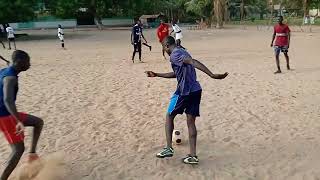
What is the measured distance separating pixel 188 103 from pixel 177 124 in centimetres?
218

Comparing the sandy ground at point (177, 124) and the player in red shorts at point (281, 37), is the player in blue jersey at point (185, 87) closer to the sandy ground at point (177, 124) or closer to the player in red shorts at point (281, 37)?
the sandy ground at point (177, 124)

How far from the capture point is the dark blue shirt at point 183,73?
5.23m

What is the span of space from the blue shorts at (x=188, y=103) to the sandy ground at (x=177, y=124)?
71 centimetres

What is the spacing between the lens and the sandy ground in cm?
545

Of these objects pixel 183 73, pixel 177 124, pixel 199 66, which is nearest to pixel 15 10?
pixel 177 124

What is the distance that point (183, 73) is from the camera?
17.3 ft

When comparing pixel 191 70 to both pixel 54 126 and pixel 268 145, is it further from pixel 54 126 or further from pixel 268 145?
pixel 54 126

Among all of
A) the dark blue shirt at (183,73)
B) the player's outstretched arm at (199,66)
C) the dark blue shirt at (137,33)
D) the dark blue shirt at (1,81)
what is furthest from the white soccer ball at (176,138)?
the dark blue shirt at (137,33)

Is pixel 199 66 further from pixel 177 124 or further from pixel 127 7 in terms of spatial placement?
pixel 127 7

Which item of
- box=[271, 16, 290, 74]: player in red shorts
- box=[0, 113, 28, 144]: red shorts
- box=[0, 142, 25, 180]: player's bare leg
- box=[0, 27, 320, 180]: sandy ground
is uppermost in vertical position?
box=[271, 16, 290, 74]: player in red shorts

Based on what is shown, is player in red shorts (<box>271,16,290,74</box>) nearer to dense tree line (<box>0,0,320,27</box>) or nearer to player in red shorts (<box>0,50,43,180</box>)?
player in red shorts (<box>0,50,43,180</box>)

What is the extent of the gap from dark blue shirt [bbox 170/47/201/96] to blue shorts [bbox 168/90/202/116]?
0.07 metres

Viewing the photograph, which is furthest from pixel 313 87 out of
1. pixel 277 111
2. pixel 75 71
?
pixel 75 71

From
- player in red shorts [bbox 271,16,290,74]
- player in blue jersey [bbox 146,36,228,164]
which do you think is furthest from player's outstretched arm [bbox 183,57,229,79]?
player in red shorts [bbox 271,16,290,74]
